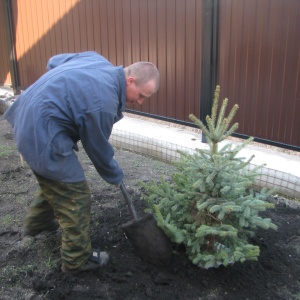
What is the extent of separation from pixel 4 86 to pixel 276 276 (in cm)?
810

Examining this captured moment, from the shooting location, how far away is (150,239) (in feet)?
10.2

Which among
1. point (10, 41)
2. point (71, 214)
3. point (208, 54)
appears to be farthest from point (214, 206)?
point (10, 41)

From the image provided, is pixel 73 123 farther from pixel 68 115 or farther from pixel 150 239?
pixel 150 239

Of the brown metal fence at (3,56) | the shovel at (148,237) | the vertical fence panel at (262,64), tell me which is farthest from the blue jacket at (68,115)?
the brown metal fence at (3,56)

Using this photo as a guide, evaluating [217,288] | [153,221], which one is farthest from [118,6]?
[217,288]

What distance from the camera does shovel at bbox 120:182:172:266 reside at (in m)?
3.09

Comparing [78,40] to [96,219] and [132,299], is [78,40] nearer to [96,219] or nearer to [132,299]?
[96,219]

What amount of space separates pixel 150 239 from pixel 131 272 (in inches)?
12.1

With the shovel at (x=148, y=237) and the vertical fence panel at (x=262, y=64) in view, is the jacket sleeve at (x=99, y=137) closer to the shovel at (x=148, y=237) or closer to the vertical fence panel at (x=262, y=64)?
the shovel at (x=148, y=237)

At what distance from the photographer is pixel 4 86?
938 centimetres

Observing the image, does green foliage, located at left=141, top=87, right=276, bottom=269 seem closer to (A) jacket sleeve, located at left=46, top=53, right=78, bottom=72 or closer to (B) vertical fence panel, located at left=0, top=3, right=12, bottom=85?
(A) jacket sleeve, located at left=46, top=53, right=78, bottom=72

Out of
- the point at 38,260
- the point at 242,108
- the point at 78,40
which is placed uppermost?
the point at 78,40

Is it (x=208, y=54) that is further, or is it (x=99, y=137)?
(x=208, y=54)

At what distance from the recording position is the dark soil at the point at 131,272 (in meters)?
2.93
